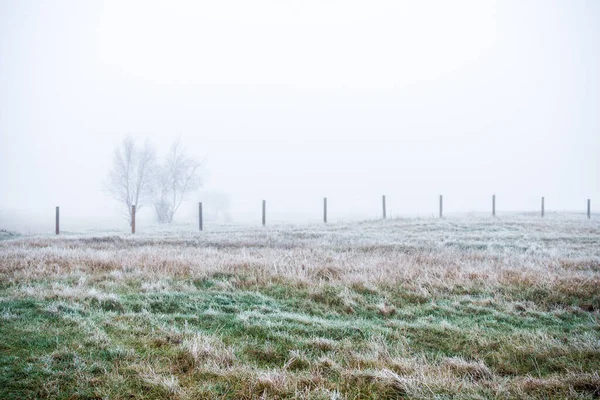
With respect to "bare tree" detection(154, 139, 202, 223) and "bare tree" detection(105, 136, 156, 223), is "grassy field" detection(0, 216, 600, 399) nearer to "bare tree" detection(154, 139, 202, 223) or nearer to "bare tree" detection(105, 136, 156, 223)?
"bare tree" detection(105, 136, 156, 223)

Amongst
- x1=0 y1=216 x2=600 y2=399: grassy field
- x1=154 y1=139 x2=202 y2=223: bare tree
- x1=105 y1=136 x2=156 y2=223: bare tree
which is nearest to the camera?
x1=0 y1=216 x2=600 y2=399: grassy field

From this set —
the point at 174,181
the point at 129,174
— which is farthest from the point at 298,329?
the point at 174,181

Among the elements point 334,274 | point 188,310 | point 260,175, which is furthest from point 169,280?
point 260,175

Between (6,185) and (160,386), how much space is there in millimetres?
146561

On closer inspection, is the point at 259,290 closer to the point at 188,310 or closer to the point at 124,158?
the point at 188,310

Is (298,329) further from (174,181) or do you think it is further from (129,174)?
(174,181)

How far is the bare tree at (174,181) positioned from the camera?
40906mm

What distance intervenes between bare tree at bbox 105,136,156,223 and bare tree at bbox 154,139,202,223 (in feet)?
7.76

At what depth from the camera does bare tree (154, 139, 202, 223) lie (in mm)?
40906

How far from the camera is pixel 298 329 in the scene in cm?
502

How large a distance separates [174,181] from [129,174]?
5.04 metres

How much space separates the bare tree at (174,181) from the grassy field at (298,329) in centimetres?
3219

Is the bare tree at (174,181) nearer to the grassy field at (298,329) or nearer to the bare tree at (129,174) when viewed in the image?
the bare tree at (129,174)

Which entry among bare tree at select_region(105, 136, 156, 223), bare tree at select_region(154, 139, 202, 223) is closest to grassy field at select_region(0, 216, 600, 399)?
bare tree at select_region(105, 136, 156, 223)
